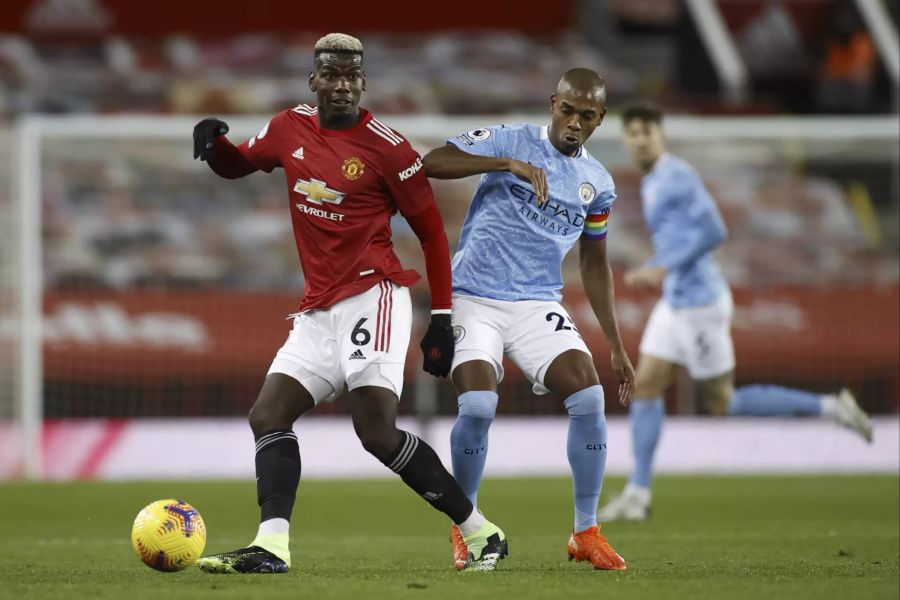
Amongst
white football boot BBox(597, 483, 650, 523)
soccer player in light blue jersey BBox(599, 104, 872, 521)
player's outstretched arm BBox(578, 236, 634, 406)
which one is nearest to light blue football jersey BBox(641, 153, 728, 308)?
soccer player in light blue jersey BBox(599, 104, 872, 521)

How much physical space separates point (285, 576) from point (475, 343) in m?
1.29

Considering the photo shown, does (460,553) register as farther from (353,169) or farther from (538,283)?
(353,169)

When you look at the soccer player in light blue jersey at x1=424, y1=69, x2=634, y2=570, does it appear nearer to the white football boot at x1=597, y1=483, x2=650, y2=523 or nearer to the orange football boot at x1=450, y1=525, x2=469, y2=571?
the orange football boot at x1=450, y1=525, x2=469, y2=571

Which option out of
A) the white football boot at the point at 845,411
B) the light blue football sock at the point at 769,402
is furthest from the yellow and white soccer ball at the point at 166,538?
the white football boot at the point at 845,411

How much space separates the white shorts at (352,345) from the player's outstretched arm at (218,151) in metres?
0.69

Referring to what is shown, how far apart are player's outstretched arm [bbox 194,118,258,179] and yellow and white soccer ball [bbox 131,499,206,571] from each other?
1389mm

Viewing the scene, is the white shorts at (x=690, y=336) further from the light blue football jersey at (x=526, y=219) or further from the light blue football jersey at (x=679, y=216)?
the light blue football jersey at (x=526, y=219)

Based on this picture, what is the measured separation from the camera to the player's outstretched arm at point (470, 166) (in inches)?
232

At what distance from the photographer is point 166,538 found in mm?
5441

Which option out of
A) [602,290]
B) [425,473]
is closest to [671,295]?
[602,290]

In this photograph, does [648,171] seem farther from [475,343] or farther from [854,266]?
[854,266]

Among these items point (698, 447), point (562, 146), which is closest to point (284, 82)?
point (698, 447)

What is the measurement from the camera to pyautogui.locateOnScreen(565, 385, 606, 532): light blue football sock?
19.9 ft

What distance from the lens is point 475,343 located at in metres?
6.12
